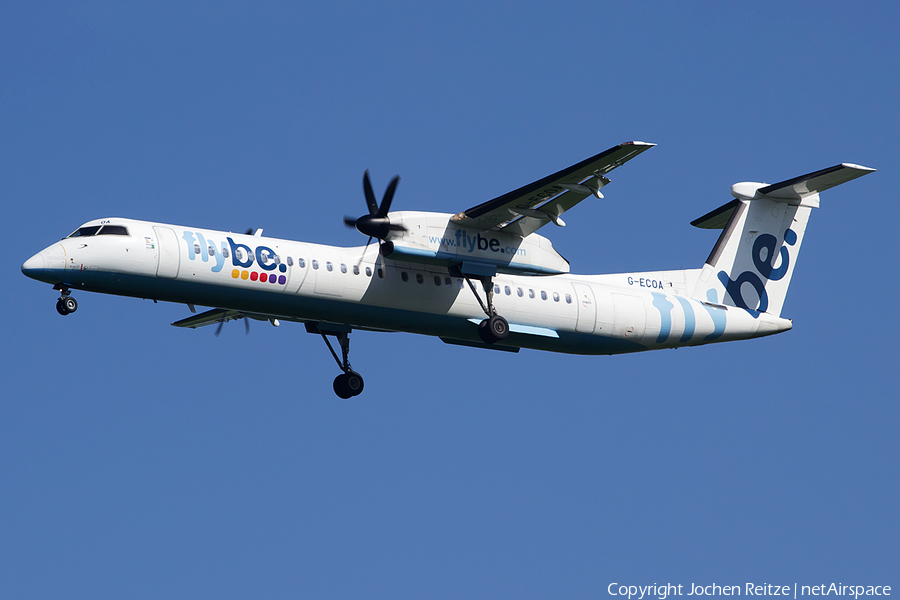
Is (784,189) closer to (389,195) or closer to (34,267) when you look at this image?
(389,195)

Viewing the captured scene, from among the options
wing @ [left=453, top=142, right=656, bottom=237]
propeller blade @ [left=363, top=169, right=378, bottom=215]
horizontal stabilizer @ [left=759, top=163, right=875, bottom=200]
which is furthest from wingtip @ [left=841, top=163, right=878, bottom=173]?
propeller blade @ [left=363, top=169, right=378, bottom=215]

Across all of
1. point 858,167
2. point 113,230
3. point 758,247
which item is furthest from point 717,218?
point 113,230

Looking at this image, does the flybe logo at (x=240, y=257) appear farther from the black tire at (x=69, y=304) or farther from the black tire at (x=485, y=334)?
the black tire at (x=485, y=334)

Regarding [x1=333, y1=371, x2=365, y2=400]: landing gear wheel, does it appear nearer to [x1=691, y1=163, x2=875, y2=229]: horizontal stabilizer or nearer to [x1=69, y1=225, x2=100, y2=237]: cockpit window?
[x1=69, y1=225, x2=100, y2=237]: cockpit window

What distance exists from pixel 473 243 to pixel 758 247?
25.8 ft

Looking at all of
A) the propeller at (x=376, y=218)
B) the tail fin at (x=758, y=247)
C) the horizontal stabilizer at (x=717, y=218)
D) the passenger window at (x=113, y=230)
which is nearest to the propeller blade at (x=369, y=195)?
the propeller at (x=376, y=218)

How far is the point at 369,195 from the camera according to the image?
18.7 metres

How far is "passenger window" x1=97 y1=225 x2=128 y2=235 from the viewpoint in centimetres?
1686

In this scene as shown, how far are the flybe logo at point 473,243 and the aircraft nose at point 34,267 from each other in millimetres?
6739

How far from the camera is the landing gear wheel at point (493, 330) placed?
768 inches

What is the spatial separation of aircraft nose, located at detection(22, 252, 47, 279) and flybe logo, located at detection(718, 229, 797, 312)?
47.2 feet

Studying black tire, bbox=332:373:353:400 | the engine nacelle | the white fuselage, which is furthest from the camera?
black tire, bbox=332:373:353:400

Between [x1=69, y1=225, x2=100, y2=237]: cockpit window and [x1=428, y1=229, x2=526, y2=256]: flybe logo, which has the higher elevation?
[x1=428, y1=229, x2=526, y2=256]: flybe logo

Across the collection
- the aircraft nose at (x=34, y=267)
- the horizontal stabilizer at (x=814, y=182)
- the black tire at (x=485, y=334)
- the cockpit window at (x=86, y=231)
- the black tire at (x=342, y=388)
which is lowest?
the black tire at (x=342, y=388)
